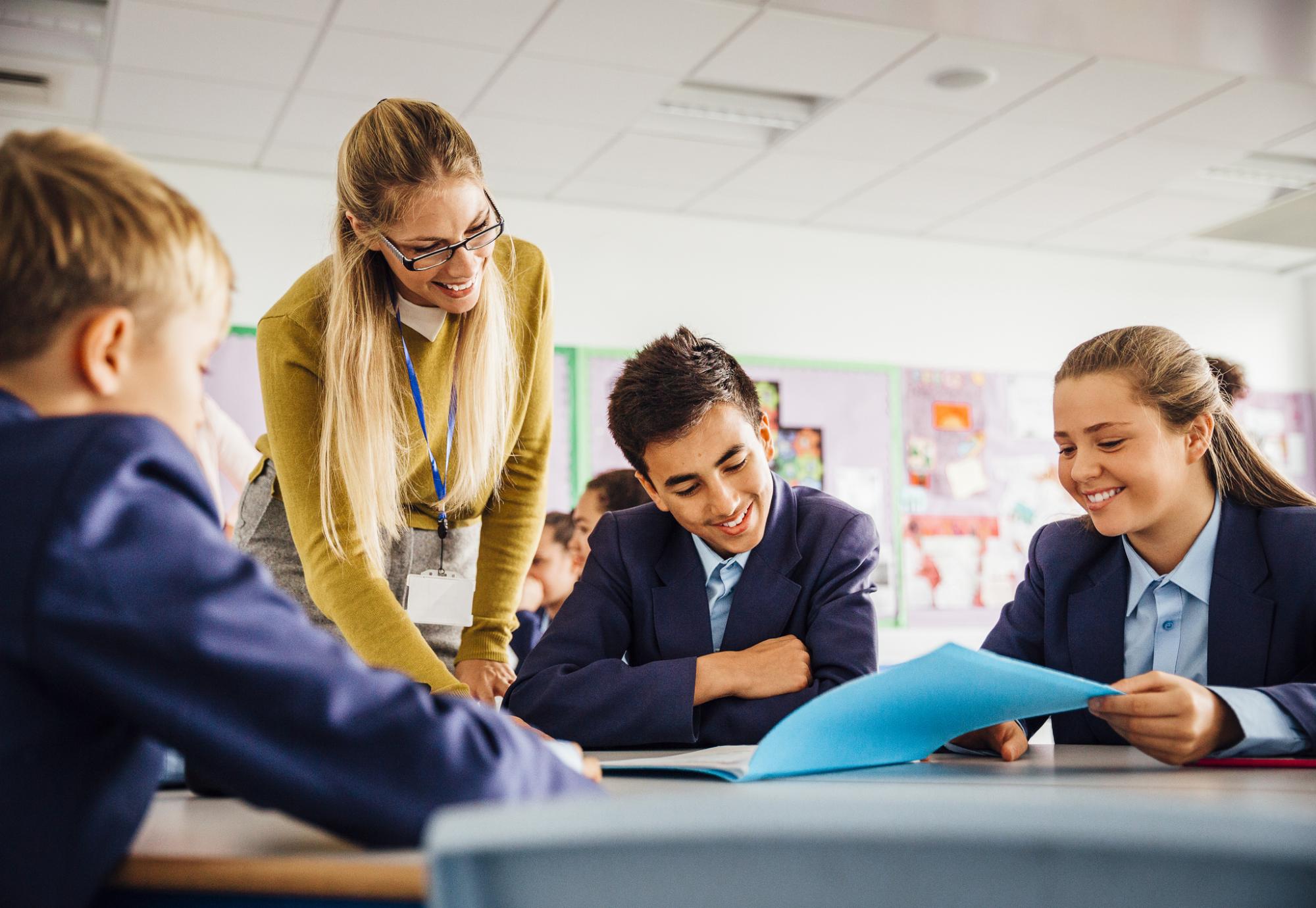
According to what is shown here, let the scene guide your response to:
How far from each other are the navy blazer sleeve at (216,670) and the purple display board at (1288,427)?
20.9 ft

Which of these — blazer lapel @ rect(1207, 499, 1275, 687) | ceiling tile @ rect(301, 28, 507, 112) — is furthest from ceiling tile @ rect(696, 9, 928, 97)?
blazer lapel @ rect(1207, 499, 1275, 687)

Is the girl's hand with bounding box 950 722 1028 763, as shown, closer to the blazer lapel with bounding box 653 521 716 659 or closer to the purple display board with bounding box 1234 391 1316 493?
the blazer lapel with bounding box 653 521 716 659

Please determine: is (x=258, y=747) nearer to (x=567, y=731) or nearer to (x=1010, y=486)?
(x=567, y=731)

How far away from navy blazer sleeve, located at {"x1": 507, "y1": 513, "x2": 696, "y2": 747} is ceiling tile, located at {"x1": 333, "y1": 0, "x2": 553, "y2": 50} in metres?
2.36

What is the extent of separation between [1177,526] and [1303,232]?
4.70 meters

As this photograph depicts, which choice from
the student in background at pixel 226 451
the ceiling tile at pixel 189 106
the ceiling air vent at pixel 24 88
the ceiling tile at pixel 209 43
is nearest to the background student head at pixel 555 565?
the student in background at pixel 226 451

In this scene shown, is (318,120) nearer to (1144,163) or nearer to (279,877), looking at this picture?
(1144,163)

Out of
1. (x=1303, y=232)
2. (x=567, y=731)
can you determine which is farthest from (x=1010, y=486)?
(x=567, y=731)

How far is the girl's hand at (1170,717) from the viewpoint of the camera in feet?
3.52

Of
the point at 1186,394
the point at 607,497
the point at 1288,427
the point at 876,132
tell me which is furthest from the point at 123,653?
the point at 1288,427

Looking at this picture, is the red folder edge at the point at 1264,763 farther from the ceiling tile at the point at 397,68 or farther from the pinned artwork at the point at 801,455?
the pinned artwork at the point at 801,455

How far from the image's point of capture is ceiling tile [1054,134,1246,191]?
4531mm

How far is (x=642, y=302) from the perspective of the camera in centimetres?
514

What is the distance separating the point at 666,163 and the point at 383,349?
3.12m
